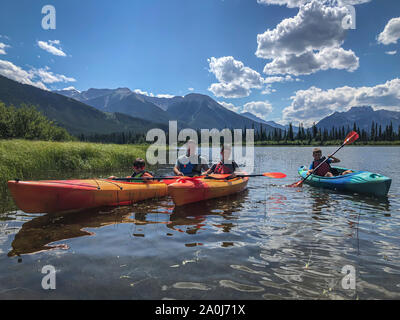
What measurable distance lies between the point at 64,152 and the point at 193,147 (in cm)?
1011

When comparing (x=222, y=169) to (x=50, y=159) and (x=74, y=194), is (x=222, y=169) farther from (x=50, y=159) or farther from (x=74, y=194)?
(x=50, y=159)

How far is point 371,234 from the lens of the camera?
6.33m

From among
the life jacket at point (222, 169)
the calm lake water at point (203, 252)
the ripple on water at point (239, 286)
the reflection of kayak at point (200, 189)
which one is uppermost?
the life jacket at point (222, 169)

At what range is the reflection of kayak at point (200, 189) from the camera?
854 centimetres

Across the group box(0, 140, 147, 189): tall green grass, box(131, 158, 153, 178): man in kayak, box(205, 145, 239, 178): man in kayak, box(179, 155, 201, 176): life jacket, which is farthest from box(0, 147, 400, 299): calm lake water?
box(0, 140, 147, 189): tall green grass

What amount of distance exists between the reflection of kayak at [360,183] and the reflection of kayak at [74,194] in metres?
8.57

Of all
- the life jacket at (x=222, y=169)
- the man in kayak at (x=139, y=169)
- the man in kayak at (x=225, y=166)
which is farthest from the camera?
the life jacket at (x=222, y=169)

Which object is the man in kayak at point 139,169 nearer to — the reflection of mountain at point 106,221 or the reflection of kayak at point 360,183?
the reflection of mountain at point 106,221

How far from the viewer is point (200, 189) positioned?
360 inches

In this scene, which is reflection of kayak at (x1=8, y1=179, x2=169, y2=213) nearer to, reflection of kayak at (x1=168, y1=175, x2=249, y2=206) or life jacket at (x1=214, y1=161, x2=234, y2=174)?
reflection of kayak at (x1=168, y1=175, x2=249, y2=206)

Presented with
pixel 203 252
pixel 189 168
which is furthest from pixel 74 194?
pixel 189 168

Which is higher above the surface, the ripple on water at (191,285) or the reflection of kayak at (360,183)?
the reflection of kayak at (360,183)

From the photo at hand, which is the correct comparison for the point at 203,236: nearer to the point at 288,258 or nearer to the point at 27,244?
the point at 288,258

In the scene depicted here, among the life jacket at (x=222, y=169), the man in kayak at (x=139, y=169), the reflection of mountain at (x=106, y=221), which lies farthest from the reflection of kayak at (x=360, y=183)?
the man in kayak at (x=139, y=169)
